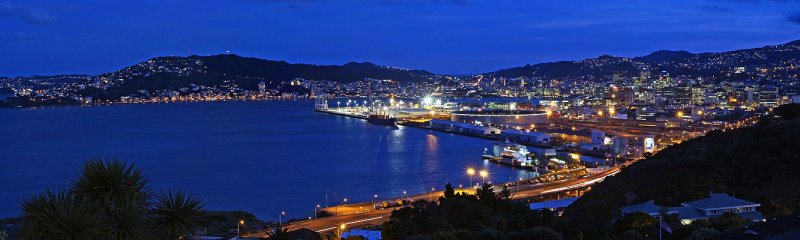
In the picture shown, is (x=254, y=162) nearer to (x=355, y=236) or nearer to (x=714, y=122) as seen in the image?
(x=355, y=236)

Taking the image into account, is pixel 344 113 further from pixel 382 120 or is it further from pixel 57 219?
pixel 57 219

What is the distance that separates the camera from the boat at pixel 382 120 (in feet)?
95.0

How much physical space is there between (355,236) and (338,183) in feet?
22.5

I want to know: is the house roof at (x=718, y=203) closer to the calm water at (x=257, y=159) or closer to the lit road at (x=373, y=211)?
the lit road at (x=373, y=211)

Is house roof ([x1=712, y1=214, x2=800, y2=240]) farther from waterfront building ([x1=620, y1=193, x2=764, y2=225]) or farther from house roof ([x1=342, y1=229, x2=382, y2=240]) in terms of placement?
house roof ([x1=342, y1=229, x2=382, y2=240])

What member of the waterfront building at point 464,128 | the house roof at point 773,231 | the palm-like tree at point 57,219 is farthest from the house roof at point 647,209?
the waterfront building at point 464,128

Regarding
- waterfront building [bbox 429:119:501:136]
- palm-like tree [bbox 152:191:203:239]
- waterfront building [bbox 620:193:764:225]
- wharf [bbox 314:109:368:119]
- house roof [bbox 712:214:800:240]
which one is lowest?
waterfront building [bbox 429:119:501:136]

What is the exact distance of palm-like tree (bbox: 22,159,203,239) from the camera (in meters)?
1.66

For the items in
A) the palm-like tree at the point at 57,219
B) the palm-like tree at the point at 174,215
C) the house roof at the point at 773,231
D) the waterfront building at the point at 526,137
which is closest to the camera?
the palm-like tree at the point at 57,219

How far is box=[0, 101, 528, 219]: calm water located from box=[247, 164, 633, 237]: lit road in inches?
33.4

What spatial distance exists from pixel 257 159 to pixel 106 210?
14.7 meters

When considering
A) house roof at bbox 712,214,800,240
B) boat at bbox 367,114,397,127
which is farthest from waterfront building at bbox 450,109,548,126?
house roof at bbox 712,214,800,240

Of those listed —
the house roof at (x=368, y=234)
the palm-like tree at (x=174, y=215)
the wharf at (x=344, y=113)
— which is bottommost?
the wharf at (x=344, y=113)

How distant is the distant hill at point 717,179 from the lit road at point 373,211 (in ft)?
6.24
